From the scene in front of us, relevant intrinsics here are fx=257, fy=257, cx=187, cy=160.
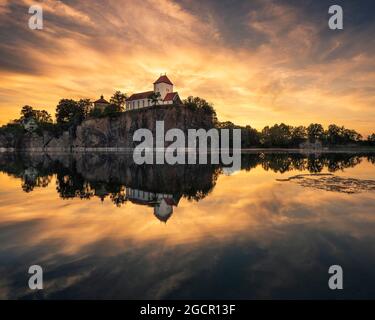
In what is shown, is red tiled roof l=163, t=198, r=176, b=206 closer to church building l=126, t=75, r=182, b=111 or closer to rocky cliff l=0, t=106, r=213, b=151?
rocky cliff l=0, t=106, r=213, b=151

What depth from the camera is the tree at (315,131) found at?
7308 inches

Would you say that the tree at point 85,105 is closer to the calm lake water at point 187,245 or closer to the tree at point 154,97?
the tree at point 154,97

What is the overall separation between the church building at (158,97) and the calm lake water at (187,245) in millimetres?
108691

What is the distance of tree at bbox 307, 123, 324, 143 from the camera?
186m

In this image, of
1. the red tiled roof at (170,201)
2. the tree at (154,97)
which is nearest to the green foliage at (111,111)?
the tree at (154,97)

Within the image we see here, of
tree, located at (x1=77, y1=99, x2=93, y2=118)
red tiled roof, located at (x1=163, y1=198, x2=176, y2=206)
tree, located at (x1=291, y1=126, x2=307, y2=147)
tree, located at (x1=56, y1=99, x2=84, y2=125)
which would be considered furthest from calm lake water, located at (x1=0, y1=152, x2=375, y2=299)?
tree, located at (x1=291, y1=126, x2=307, y2=147)

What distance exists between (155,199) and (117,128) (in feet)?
359

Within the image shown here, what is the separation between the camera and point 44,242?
9.56 m

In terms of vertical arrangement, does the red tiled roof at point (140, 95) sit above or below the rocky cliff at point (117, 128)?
above

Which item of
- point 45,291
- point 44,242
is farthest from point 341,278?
point 44,242

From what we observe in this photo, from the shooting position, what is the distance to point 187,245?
30.2 feet
